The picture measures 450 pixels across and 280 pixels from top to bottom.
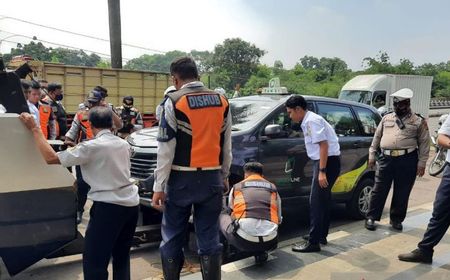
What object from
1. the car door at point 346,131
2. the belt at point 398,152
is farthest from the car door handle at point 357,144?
the belt at point 398,152

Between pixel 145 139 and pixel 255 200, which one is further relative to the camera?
pixel 145 139

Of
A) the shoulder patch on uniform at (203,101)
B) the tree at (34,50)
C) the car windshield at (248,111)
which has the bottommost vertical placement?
the car windshield at (248,111)

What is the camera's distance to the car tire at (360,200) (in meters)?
6.30

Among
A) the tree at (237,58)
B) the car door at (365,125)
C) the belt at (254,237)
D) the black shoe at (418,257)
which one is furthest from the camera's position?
the tree at (237,58)

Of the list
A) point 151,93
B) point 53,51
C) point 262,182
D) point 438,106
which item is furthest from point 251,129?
point 53,51

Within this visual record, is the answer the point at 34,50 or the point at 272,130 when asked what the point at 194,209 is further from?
the point at 34,50

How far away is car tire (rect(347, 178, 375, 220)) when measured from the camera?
6.30 metres

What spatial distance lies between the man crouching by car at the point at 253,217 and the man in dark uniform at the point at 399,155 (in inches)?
78.9

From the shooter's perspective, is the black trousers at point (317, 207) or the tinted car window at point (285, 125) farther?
the tinted car window at point (285, 125)

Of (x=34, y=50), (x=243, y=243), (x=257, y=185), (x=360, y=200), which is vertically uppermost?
(x=34, y=50)

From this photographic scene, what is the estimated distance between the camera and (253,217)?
4.02 meters

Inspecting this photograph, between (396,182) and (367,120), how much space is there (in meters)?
1.43

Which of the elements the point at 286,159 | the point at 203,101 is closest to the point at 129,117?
the point at 286,159

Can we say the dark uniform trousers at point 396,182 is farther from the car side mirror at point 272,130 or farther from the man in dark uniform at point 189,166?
the man in dark uniform at point 189,166
